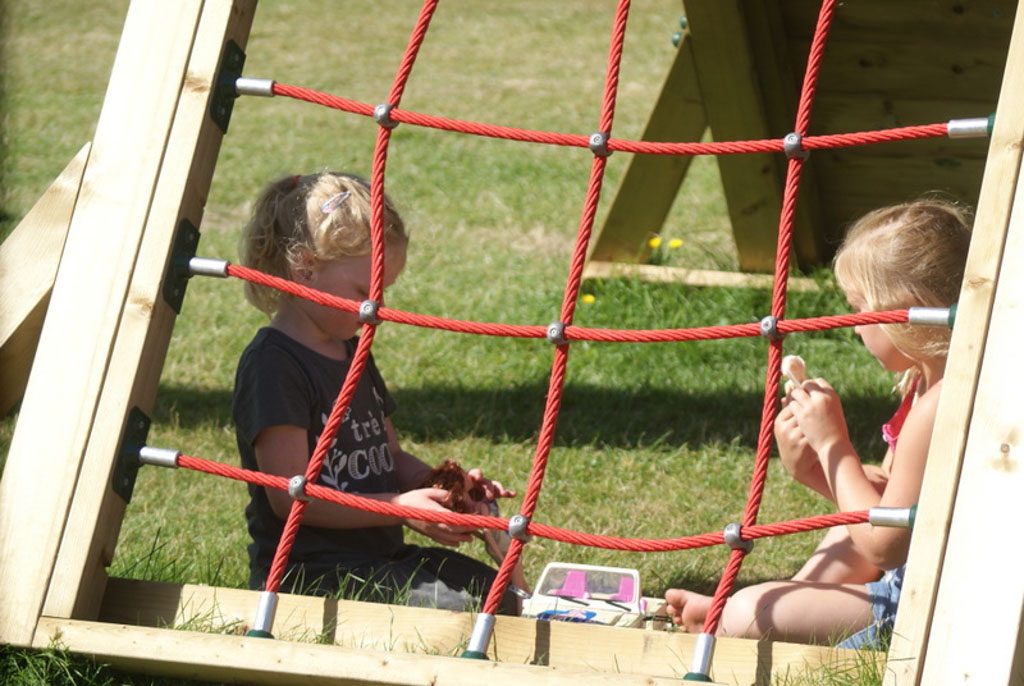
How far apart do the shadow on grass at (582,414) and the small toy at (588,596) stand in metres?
0.84

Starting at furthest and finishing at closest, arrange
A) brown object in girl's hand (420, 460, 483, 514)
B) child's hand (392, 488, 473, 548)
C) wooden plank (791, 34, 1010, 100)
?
wooden plank (791, 34, 1010, 100) → brown object in girl's hand (420, 460, 483, 514) → child's hand (392, 488, 473, 548)

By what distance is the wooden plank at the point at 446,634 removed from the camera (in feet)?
6.16

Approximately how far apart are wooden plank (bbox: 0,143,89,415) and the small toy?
1.00m

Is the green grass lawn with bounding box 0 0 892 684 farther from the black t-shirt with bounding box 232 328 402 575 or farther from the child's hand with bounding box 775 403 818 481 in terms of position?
the child's hand with bounding box 775 403 818 481

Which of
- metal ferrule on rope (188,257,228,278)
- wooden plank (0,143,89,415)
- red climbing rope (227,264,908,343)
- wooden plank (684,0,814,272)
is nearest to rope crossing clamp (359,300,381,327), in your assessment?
red climbing rope (227,264,908,343)

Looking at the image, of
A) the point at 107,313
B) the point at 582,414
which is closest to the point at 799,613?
the point at 107,313

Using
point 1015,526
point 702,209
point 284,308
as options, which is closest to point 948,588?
point 1015,526

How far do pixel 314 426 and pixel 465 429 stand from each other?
1205 millimetres

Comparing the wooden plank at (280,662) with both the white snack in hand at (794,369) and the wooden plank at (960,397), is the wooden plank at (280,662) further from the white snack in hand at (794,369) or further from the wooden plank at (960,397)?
the white snack in hand at (794,369)

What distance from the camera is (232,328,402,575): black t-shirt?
229 centimetres

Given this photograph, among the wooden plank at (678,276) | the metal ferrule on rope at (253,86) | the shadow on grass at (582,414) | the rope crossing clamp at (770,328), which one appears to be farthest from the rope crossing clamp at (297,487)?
the wooden plank at (678,276)

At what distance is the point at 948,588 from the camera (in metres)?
1.68

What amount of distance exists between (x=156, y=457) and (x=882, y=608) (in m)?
1.17

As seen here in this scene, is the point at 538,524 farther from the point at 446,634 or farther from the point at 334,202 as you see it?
the point at 334,202
